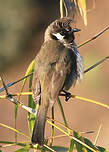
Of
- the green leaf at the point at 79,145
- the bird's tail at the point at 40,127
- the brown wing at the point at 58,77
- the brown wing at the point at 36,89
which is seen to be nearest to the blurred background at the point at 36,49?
the brown wing at the point at 58,77

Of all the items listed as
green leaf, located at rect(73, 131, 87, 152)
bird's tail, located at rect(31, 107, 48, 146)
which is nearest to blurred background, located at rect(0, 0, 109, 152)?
bird's tail, located at rect(31, 107, 48, 146)

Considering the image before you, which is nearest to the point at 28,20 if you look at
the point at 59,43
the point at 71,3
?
the point at 59,43

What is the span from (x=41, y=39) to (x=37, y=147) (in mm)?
9888

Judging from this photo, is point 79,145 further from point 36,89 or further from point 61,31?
point 61,31

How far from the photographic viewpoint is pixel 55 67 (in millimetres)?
3273

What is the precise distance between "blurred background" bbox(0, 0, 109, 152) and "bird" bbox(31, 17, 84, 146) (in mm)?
5654

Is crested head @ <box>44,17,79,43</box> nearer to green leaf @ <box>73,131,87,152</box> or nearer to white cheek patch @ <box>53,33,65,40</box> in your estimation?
white cheek patch @ <box>53,33,65,40</box>

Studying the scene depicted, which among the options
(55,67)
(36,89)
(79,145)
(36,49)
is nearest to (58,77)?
(55,67)

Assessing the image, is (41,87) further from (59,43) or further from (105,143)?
(105,143)

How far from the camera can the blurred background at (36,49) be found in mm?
9789

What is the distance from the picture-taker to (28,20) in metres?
12.1

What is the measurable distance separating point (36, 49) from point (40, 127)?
31.2ft

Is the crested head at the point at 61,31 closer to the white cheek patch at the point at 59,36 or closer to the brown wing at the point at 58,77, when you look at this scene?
the white cheek patch at the point at 59,36

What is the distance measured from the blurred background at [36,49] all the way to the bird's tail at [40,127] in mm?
6072
